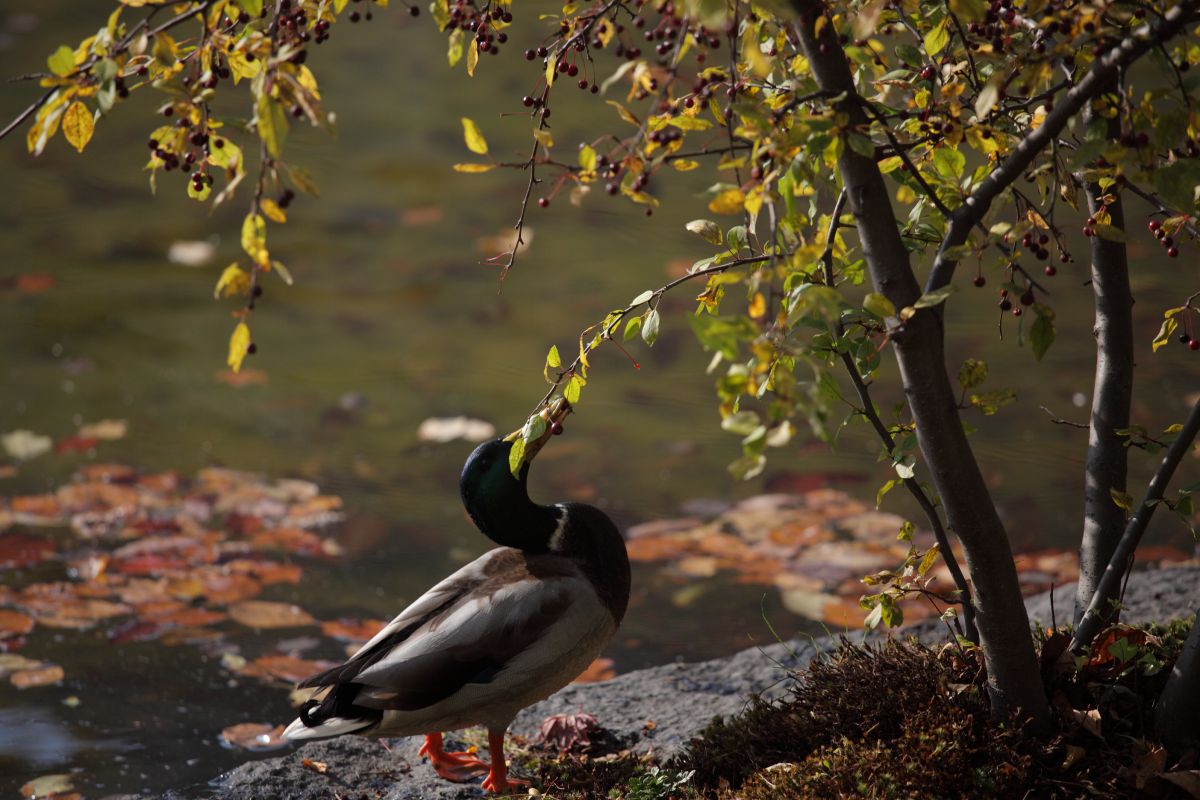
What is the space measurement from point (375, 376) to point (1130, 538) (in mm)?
4654

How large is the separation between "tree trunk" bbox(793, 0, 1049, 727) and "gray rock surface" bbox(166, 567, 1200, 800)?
687mm

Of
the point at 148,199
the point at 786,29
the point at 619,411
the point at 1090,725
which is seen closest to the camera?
the point at 786,29

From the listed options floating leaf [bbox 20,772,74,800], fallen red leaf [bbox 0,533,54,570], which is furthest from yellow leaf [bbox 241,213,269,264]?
fallen red leaf [bbox 0,533,54,570]

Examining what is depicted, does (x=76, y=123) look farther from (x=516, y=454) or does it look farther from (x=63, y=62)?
(x=516, y=454)

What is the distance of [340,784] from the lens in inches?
121

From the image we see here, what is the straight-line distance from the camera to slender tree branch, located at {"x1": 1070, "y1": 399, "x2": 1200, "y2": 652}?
2381 mm

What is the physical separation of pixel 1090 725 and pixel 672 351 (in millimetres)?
4404

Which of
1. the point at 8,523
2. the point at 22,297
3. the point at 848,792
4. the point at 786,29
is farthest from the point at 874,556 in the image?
the point at 22,297

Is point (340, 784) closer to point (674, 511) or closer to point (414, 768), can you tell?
point (414, 768)

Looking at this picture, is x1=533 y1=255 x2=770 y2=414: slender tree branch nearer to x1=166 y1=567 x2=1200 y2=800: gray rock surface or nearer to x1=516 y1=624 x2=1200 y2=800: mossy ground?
x1=516 y1=624 x2=1200 y2=800: mossy ground

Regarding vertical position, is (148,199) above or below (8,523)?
above

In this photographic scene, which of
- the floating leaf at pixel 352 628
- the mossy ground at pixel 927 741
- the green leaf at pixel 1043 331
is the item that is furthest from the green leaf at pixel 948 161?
the floating leaf at pixel 352 628

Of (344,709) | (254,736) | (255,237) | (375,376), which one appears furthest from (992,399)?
(375,376)

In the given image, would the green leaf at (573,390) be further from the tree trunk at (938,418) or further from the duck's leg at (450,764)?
the duck's leg at (450,764)
